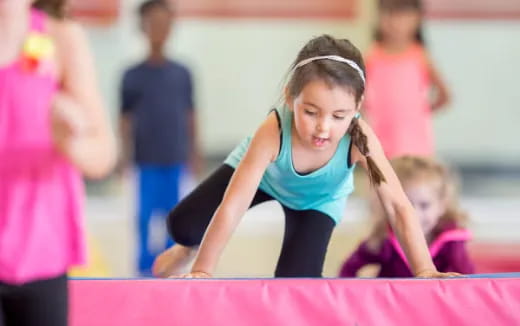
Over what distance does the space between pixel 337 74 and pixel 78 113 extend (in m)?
0.59

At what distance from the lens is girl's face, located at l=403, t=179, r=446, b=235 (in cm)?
214

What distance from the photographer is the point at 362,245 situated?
2189mm

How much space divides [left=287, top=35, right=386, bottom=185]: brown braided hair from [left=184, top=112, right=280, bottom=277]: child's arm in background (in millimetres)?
96

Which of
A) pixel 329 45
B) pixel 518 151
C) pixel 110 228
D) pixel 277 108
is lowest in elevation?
pixel 110 228

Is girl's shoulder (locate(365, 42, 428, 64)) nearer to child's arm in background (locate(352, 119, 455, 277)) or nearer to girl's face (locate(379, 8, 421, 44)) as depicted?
girl's face (locate(379, 8, 421, 44))

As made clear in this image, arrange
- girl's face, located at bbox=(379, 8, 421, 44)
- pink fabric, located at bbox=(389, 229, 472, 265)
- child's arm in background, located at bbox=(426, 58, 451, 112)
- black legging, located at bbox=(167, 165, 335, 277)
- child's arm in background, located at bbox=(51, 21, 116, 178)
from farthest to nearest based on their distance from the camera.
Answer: child's arm in background, located at bbox=(426, 58, 451, 112), girl's face, located at bbox=(379, 8, 421, 44), pink fabric, located at bbox=(389, 229, 472, 265), black legging, located at bbox=(167, 165, 335, 277), child's arm in background, located at bbox=(51, 21, 116, 178)

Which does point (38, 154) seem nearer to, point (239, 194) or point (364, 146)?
point (239, 194)

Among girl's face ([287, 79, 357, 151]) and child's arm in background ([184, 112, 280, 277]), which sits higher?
girl's face ([287, 79, 357, 151])

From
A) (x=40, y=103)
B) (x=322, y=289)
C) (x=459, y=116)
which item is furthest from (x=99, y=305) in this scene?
(x=459, y=116)

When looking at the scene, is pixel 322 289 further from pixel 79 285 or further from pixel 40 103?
pixel 40 103

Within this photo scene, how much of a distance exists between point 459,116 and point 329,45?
3.13 meters

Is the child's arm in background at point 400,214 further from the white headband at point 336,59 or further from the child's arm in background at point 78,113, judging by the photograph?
the child's arm in background at point 78,113

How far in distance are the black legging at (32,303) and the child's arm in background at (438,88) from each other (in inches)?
92.7

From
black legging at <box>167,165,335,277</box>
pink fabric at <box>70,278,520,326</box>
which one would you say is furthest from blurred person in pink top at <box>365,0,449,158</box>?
pink fabric at <box>70,278,520,326</box>
